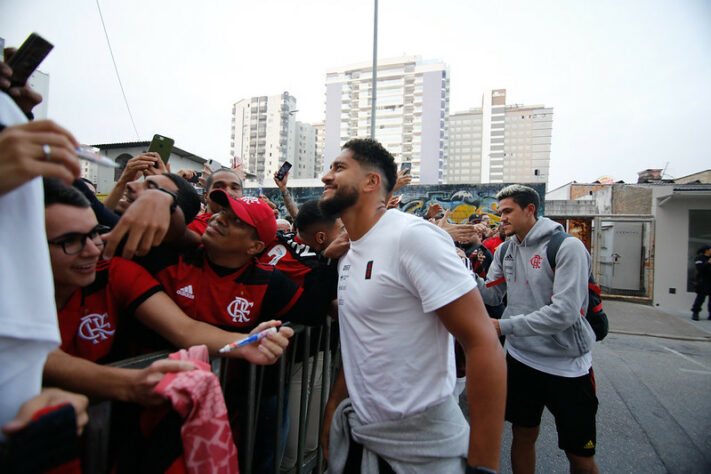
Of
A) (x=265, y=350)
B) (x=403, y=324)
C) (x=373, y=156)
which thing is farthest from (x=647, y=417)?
(x=265, y=350)

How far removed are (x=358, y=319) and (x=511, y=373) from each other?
1918 mm

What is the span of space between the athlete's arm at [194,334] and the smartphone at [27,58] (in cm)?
97

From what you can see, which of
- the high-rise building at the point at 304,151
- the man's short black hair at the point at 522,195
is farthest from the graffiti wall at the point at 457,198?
the high-rise building at the point at 304,151

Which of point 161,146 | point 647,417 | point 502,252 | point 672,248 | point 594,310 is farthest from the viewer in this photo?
point 672,248

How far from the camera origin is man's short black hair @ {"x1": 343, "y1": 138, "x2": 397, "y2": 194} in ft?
6.15

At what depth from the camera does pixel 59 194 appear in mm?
1222

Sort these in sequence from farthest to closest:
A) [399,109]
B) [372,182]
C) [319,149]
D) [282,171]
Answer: [319,149] < [399,109] < [282,171] < [372,182]

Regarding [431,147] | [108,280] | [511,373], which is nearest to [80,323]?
[108,280]

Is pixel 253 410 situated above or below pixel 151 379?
below

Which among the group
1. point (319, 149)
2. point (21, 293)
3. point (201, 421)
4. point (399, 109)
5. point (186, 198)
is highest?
point (399, 109)

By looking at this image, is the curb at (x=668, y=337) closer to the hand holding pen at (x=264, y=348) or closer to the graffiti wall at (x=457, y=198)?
the graffiti wall at (x=457, y=198)

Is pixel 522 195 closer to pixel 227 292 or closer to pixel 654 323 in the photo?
pixel 227 292

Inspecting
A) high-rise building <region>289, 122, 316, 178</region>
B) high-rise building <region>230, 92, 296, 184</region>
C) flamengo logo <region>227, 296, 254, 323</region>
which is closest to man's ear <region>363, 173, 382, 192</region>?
flamengo logo <region>227, 296, 254, 323</region>

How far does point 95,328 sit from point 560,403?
2.98 metres
